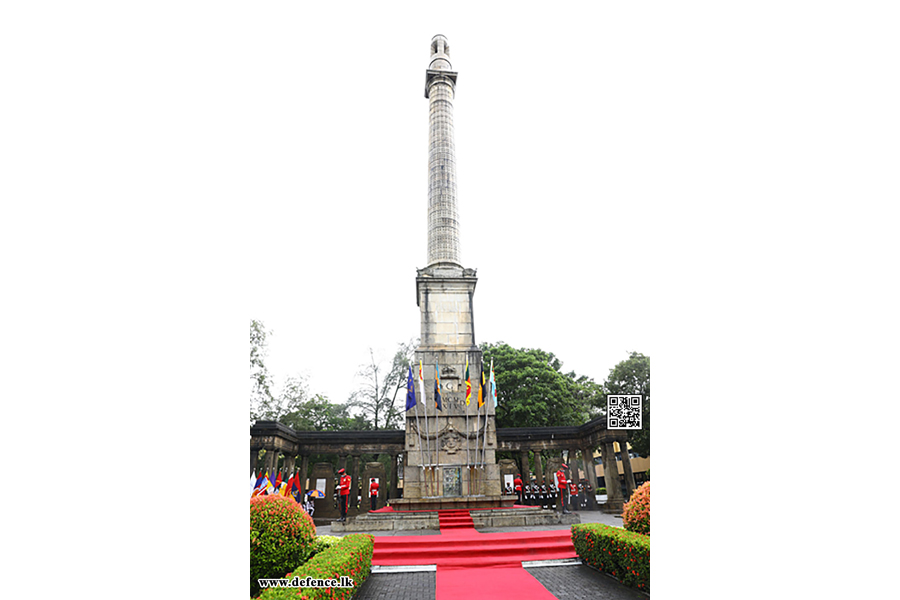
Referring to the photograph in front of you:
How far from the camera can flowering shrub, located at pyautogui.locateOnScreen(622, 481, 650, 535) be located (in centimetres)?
661

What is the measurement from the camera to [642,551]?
6.09 meters

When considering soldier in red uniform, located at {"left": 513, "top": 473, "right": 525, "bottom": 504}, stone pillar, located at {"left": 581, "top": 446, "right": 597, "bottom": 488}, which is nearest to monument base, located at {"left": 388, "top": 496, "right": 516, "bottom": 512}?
soldier in red uniform, located at {"left": 513, "top": 473, "right": 525, "bottom": 504}

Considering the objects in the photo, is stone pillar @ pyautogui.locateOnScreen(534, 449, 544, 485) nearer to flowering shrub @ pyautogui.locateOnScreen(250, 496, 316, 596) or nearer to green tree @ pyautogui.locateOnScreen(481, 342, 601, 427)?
green tree @ pyautogui.locateOnScreen(481, 342, 601, 427)

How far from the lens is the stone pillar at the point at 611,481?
1651 cm

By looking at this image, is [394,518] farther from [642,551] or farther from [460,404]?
[642,551]

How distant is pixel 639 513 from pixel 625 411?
152 centimetres

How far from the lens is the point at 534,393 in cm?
2633

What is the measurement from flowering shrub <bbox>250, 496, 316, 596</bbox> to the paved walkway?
1216mm

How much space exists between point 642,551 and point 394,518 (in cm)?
726

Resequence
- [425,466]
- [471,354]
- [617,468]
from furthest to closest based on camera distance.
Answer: [617,468]
[471,354]
[425,466]

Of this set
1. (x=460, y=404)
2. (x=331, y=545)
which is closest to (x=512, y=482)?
(x=460, y=404)

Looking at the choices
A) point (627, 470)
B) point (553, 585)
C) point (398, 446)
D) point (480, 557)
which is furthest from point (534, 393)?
point (553, 585)

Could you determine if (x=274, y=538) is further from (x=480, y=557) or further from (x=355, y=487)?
(x=355, y=487)

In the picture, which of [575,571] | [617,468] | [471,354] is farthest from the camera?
[617,468]
